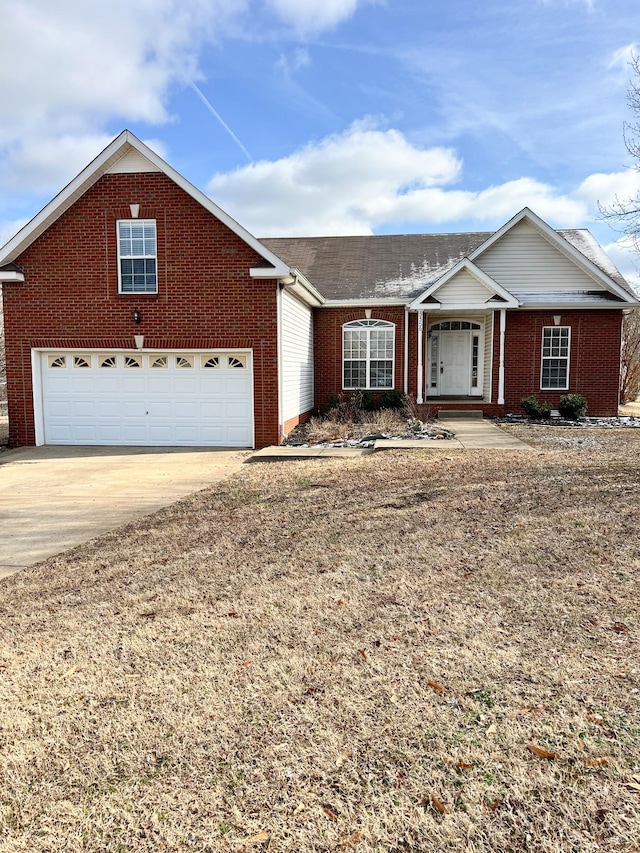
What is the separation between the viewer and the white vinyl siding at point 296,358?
46.4 feet

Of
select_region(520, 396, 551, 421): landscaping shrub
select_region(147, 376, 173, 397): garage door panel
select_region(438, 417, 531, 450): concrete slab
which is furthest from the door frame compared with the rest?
select_region(147, 376, 173, 397): garage door panel

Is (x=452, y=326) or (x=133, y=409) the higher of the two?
(x=452, y=326)

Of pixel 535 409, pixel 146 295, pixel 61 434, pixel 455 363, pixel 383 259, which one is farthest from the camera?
pixel 383 259

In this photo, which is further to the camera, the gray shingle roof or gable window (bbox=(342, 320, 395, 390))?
the gray shingle roof

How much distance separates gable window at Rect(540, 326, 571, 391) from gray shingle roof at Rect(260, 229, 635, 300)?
2.19 m

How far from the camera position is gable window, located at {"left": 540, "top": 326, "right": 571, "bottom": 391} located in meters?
18.2

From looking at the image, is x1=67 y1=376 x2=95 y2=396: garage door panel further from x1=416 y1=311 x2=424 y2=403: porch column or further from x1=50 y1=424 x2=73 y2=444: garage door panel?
x1=416 y1=311 x2=424 y2=403: porch column

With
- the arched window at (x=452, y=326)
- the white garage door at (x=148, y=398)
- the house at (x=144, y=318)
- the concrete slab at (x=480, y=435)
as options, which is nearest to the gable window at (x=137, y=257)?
the house at (x=144, y=318)

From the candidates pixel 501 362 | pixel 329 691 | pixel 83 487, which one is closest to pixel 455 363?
pixel 501 362

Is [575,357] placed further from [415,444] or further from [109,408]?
[109,408]

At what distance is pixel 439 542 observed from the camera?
5.94 meters

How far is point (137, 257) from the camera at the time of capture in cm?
1366

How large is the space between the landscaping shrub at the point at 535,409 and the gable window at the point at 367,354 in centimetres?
401

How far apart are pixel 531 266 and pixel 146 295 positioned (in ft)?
37.9
